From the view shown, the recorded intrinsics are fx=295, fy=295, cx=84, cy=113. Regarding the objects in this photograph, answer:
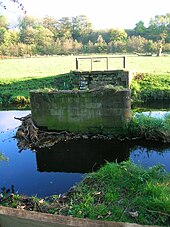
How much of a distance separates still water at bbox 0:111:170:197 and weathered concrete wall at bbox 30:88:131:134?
0.81 m

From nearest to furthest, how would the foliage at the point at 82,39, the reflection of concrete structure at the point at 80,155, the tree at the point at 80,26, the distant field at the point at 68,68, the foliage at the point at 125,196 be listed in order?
the foliage at the point at 125,196
the reflection of concrete structure at the point at 80,155
the distant field at the point at 68,68
the foliage at the point at 82,39
the tree at the point at 80,26

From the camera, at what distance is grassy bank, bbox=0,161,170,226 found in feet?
16.9

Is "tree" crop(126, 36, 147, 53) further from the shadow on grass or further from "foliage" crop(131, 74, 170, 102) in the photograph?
the shadow on grass

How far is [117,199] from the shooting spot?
19.0 ft

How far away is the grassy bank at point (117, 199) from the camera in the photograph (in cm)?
514

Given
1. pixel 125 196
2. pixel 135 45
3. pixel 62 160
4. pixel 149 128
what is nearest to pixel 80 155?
pixel 62 160

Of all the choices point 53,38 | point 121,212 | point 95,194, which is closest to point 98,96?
point 95,194

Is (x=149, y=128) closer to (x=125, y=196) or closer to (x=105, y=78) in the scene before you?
(x=125, y=196)

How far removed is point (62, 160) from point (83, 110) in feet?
8.71

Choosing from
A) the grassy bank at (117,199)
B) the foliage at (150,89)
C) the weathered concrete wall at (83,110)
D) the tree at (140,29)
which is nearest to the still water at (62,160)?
the weathered concrete wall at (83,110)

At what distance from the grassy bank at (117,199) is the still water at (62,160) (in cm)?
116

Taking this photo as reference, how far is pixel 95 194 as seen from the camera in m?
6.05


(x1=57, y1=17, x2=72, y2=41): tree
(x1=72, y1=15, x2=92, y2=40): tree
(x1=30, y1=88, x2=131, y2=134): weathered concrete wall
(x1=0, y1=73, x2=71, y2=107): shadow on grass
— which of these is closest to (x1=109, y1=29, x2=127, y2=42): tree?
(x1=72, y1=15, x2=92, y2=40): tree

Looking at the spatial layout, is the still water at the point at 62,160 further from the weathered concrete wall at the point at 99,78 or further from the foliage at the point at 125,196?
the weathered concrete wall at the point at 99,78
